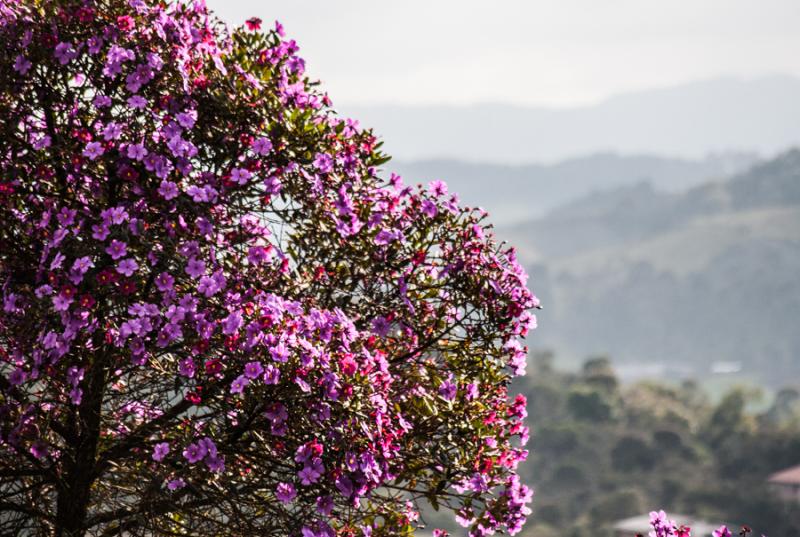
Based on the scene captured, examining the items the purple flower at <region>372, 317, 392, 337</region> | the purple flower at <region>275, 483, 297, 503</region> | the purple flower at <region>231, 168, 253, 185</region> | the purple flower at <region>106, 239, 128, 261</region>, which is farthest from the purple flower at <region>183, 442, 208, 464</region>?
the purple flower at <region>372, 317, 392, 337</region>

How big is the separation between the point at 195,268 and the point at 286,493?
1602 mm

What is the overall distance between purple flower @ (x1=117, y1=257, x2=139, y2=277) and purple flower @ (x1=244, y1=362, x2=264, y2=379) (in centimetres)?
93

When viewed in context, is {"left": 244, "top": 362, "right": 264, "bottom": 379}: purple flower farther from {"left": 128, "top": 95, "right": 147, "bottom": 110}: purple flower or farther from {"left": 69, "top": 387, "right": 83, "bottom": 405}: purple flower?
{"left": 128, "top": 95, "right": 147, "bottom": 110}: purple flower

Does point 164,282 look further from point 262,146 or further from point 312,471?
point 312,471

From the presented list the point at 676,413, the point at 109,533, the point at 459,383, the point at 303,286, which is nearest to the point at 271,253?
the point at 303,286

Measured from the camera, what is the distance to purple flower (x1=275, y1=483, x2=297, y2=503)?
7211 mm

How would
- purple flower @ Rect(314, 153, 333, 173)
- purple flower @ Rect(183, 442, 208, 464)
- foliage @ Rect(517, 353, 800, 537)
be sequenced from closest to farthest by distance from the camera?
purple flower @ Rect(183, 442, 208, 464)
purple flower @ Rect(314, 153, 333, 173)
foliage @ Rect(517, 353, 800, 537)

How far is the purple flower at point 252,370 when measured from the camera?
22.5 feet

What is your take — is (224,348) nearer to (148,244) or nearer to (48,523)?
(148,244)

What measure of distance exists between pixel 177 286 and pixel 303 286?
1230mm

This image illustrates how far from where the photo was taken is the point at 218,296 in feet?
24.2

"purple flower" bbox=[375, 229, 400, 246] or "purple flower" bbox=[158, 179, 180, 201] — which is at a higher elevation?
"purple flower" bbox=[375, 229, 400, 246]

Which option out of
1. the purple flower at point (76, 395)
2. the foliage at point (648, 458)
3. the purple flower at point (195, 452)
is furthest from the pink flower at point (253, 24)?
the foliage at point (648, 458)

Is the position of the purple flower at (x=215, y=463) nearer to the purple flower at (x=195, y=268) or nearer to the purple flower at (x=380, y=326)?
the purple flower at (x=195, y=268)
